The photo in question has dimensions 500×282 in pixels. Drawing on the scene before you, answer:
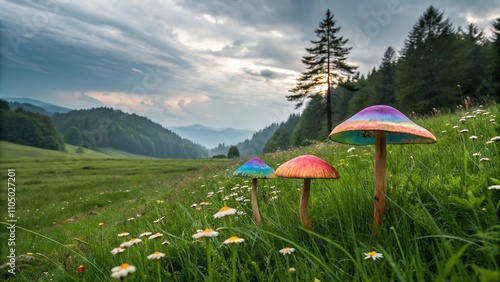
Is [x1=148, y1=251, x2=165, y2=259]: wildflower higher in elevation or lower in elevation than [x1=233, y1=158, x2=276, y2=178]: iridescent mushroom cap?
lower

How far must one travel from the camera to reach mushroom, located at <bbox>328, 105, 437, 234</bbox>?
2.14m

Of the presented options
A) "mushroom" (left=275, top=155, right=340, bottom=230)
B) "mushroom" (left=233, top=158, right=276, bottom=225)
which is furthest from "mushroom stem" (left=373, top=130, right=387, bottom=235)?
"mushroom" (left=233, top=158, right=276, bottom=225)

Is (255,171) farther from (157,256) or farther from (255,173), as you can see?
(157,256)

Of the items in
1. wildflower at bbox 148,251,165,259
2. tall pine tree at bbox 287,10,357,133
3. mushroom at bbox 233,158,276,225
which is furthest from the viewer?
tall pine tree at bbox 287,10,357,133

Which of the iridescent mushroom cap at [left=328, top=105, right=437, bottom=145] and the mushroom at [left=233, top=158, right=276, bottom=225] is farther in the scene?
the mushroom at [left=233, top=158, right=276, bottom=225]

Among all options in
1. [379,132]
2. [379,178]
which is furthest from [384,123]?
[379,178]

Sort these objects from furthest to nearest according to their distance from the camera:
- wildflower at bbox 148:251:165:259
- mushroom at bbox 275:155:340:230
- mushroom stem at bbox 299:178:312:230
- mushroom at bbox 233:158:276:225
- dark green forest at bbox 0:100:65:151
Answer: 1. dark green forest at bbox 0:100:65:151
2. mushroom at bbox 233:158:276:225
3. mushroom stem at bbox 299:178:312:230
4. mushroom at bbox 275:155:340:230
5. wildflower at bbox 148:251:165:259

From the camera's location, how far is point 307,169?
8.14ft

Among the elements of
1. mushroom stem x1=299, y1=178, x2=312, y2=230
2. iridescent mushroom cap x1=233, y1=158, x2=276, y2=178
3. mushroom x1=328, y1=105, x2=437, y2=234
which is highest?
mushroom x1=328, y1=105, x2=437, y2=234

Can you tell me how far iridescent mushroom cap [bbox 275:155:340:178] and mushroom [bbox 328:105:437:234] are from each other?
0.89 feet

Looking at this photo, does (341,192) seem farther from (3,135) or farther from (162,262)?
(3,135)

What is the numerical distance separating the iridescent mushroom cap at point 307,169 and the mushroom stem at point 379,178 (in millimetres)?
368

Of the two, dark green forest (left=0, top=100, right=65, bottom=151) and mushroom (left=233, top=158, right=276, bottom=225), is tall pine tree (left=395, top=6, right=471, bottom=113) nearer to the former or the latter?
mushroom (left=233, top=158, right=276, bottom=225)

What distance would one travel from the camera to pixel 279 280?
7.54 feet
